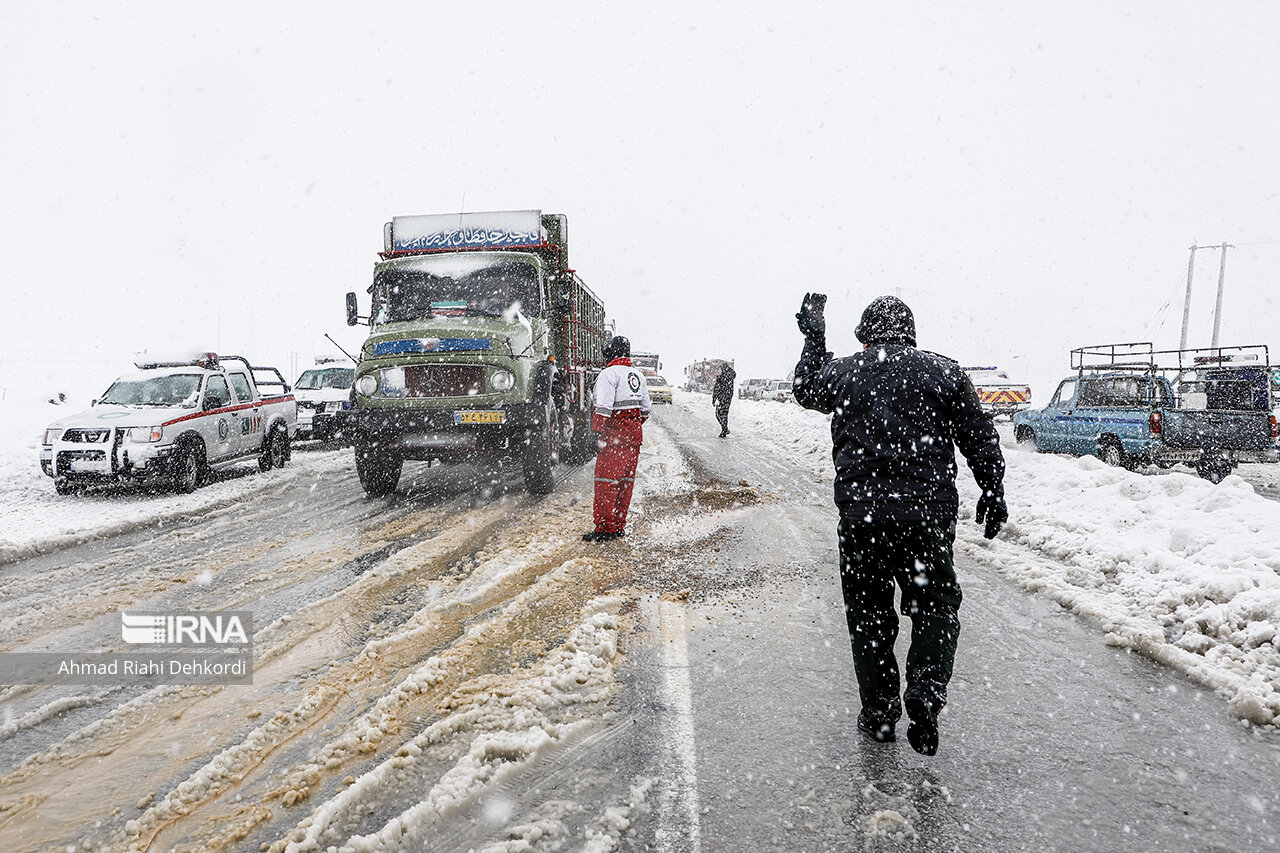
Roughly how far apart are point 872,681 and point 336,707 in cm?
243

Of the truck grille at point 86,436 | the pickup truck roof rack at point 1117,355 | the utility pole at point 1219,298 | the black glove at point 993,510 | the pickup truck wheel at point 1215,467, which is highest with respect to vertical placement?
the utility pole at point 1219,298

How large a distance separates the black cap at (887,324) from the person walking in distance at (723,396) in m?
15.0

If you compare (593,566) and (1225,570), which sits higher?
(1225,570)

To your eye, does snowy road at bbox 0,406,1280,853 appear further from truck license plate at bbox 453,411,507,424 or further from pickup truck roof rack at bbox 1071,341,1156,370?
pickup truck roof rack at bbox 1071,341,1156,370

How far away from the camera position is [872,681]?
2.94 m

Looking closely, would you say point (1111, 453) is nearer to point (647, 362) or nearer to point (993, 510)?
point (993, 510)

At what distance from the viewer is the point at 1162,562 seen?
5.02 m

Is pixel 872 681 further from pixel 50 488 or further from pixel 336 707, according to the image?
pixel 50 488

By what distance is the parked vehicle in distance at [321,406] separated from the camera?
15.1 m

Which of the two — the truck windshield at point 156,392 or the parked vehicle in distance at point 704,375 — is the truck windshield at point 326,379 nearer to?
the truck windshield at point 156,392

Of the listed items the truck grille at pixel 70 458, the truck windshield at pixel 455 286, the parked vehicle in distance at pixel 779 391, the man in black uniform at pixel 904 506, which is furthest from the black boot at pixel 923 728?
the parked vehicle in distance at pixel 779 391

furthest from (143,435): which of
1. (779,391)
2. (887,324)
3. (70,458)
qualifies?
(779,391)

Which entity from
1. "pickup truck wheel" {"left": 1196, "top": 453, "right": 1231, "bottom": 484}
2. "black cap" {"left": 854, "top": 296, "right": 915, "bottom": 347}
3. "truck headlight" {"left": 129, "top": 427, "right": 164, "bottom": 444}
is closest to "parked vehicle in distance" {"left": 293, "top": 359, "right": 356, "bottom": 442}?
"truck headlight" {"left": 129, "top": 427, "right": 164, "bottom": 444}

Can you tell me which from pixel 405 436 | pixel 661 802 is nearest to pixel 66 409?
pixel 405 436
